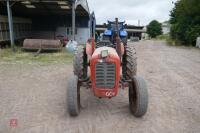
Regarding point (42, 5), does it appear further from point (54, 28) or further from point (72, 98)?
point (72, 98)

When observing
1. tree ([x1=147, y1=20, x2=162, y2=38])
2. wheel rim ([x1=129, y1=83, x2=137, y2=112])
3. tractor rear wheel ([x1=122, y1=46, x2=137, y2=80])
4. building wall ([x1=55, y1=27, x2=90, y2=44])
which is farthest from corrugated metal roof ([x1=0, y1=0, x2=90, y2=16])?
tree ([x1=147, y1=20, x2=162, y2=38])

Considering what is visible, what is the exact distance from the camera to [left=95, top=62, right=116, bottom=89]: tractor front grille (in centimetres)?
441

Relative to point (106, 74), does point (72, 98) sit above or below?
below

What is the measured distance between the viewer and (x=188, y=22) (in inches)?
893

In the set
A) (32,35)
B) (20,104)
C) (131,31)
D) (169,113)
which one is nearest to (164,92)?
(169,113)

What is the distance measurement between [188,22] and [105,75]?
20.3 metres

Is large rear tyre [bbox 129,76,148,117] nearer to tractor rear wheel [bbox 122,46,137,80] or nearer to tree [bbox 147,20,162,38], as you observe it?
tractor rear wheel [bbox 122,46,137,80]

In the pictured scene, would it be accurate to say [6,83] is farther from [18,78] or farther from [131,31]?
[131,31]

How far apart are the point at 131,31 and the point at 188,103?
52.4m

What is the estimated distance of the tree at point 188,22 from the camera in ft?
69.6

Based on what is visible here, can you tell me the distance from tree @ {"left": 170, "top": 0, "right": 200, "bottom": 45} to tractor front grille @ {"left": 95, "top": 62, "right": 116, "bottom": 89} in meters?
18.6

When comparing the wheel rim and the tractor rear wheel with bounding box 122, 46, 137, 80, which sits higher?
the tractor rear wheel with bounding box 122, 46, 137, 80

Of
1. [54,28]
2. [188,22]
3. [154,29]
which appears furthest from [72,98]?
[154,29]

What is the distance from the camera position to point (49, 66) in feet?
31.6
